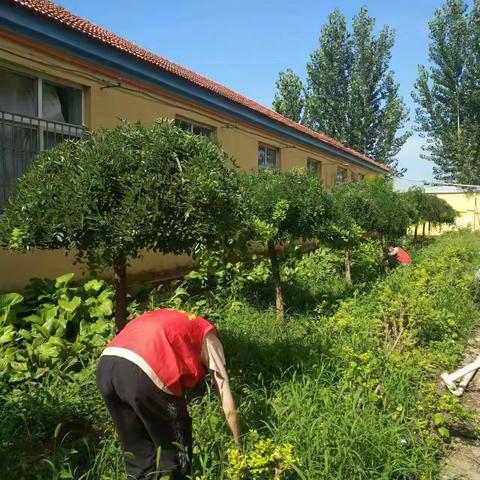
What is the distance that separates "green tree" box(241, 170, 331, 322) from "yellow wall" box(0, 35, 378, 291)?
3.15 feet

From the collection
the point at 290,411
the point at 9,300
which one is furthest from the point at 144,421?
the point at 9,300

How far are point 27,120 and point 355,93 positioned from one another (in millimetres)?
27316

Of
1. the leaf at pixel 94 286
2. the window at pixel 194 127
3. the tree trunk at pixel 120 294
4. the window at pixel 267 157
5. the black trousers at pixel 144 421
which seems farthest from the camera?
the window at pixel 267 157

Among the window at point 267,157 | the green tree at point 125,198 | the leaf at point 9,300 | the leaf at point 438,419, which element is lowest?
the leaf at point 438,419

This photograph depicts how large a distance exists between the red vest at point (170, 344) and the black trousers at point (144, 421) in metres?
0.07

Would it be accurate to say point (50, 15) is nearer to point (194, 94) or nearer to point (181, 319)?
point (194, 94)

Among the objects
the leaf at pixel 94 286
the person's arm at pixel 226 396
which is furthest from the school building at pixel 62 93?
the person's arm at pixel 226 396

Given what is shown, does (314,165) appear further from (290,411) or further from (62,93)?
(290,411)

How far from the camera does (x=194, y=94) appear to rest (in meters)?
9.60

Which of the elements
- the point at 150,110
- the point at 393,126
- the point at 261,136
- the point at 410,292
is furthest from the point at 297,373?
the point at 393,126

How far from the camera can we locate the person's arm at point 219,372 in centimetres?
260

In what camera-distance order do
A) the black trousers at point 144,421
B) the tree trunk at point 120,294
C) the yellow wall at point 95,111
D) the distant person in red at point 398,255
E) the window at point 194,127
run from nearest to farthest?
the black trousers at point 144,421
the tree trunk at point 120,294
the yellow wall at point 95,111
the window at point 194,127
the distant person in red at point 398,255

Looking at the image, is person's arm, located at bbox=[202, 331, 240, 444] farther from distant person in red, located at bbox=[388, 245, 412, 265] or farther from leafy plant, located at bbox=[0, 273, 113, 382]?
distant person in red, located at bbox=[388, 245, 412, 265]

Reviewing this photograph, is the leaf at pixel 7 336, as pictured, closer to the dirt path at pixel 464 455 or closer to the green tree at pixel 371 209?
the dirt path at pixel 464 455
